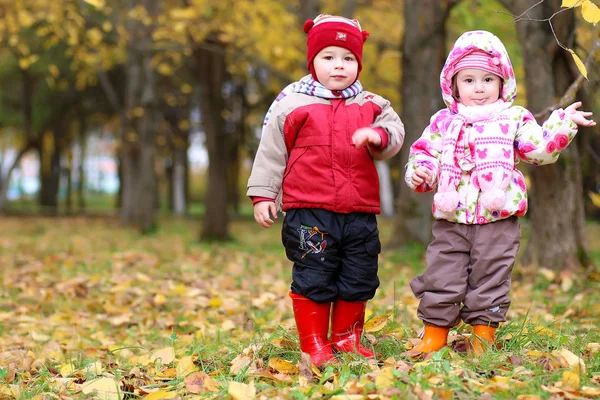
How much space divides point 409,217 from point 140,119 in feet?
25.5

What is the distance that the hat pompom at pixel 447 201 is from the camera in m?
3.35

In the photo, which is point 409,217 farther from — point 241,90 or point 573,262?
point 241,90

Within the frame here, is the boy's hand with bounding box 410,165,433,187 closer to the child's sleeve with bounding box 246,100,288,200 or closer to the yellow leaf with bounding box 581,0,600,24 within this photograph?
the child's sleeve with bounding box 246,100,288,200

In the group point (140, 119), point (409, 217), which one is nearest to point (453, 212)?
point (409, 217)

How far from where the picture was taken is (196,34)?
11.4 m

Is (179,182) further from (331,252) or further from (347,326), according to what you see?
(331,252)

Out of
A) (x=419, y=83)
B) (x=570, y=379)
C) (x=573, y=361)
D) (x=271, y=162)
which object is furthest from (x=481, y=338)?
(x=419, y=83)

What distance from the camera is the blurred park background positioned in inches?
259

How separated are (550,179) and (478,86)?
345cm

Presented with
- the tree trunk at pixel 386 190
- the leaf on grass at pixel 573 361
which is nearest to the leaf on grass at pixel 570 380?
the leaf on grass at pixel 573 361

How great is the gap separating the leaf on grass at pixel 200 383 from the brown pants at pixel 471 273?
113cm

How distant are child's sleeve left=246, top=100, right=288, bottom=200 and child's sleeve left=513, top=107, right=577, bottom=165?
3.82 ft

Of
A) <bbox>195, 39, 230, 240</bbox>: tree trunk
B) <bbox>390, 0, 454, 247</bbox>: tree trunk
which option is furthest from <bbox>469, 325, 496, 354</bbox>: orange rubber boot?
<bbox>195, 39, 230, 240</bbox>: tree trunk

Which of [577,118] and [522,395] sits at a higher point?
[577,118]
